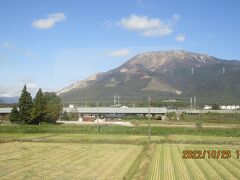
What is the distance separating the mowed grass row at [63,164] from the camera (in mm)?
29094

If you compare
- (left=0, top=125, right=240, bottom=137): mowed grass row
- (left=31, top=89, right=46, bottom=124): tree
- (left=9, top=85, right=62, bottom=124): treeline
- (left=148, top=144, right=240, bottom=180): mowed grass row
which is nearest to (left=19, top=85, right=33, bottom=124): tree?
(left=9, top=85, right=62, bottom=124): treeline

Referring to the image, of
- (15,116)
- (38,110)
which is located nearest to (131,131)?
(38,110)

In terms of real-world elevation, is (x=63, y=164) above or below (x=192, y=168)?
above

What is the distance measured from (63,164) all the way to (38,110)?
240 feet

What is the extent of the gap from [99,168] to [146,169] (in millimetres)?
3825

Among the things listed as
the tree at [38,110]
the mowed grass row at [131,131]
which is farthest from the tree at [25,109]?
the mowed grass row at [131,131]

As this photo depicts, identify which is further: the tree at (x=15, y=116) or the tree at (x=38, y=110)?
the tree at (x=15, y=116)

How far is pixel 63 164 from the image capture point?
34719 millimetres

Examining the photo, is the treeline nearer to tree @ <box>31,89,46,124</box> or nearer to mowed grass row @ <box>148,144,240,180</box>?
tree @ <box>31,89,46,124</box>

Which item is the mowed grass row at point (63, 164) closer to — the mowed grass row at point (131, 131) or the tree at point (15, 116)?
the mowed grass row at point (131, 131)

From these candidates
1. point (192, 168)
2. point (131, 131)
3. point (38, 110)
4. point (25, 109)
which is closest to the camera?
point (192, 168)

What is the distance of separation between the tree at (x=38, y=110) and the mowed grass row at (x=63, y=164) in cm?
5955

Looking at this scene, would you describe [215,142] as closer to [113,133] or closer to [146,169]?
[113,133]

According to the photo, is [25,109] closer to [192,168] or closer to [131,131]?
[131,131]
